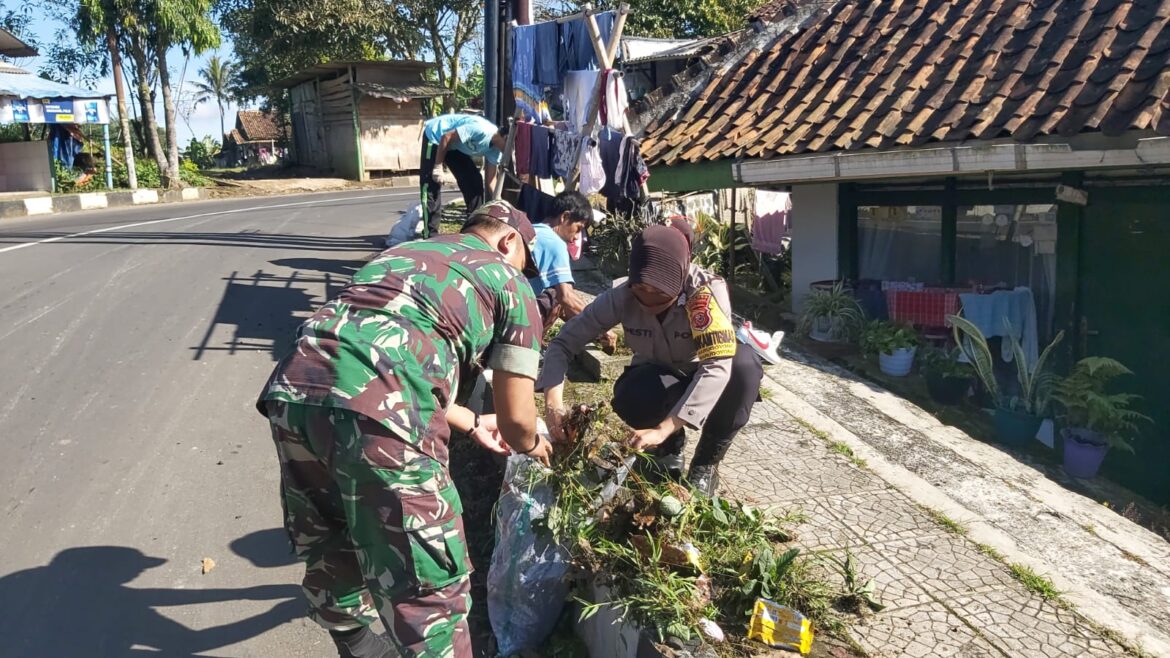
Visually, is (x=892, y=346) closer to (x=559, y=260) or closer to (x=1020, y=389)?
(x=1020, y=389)

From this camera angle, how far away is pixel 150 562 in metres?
3.82

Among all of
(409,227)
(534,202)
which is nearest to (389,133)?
(409,227)

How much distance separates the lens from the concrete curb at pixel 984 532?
3.04m

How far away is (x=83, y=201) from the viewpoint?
64.5 feet

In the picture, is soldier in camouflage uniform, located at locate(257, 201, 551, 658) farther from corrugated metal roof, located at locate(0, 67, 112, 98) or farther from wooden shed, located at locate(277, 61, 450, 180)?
wooden shed, located at locate(277, 61, 450, 180)

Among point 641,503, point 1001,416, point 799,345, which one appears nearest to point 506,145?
point 799,345

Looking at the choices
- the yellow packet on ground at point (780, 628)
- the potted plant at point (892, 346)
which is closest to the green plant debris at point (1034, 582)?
the yellow packet on ground at point (780, 628)

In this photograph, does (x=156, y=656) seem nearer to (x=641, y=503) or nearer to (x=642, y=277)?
(x=641, y=503)

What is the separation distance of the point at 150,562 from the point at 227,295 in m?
5.37

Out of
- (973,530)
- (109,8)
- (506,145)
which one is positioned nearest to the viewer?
(973,530)

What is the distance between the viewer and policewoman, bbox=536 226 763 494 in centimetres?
326

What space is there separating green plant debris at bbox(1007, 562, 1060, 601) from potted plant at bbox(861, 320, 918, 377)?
11.3 ft

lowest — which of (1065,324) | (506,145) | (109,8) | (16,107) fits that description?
(1065,324)

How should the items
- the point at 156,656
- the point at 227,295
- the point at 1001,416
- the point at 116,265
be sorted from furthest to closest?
1. the point at 116,265
2. the point at 227,295
3. the point at 1001,416
4. the point at 156,656
